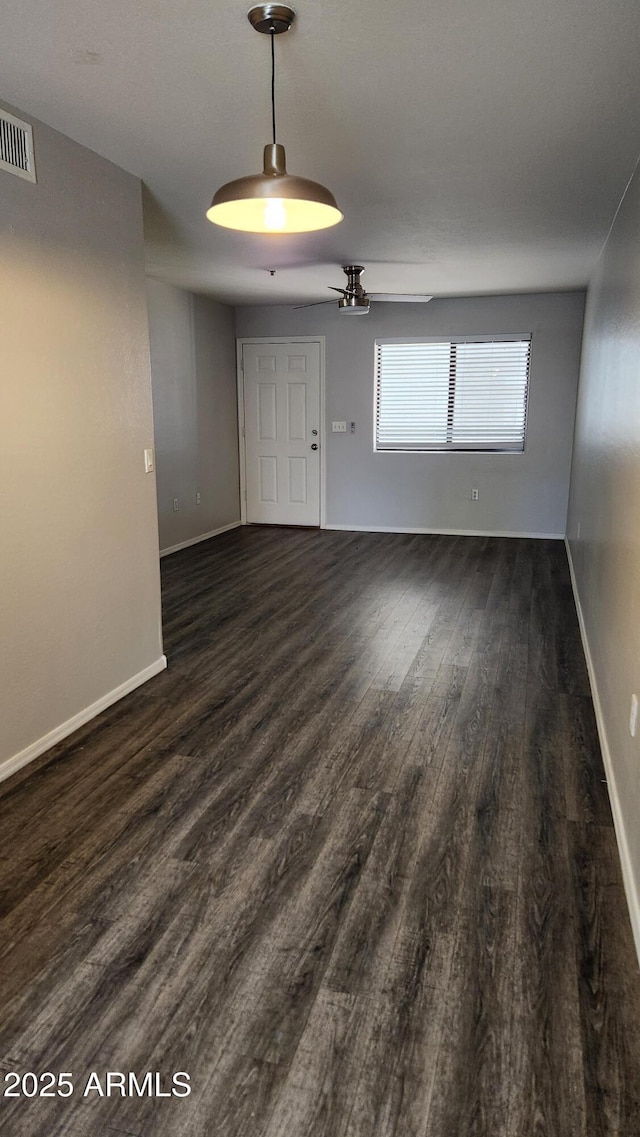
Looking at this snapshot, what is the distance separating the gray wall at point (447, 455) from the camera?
6910mm

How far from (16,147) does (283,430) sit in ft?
17.8

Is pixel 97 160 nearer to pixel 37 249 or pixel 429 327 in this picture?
pixel 37 249

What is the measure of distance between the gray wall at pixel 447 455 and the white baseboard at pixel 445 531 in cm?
3

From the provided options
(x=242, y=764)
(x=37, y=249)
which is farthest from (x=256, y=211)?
(x=242, y=764)

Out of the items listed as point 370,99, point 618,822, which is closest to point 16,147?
point 370,99

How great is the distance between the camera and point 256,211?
2086mm

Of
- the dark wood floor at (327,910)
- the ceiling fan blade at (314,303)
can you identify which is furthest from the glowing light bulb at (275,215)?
the ceiling fan blade at (314,303)

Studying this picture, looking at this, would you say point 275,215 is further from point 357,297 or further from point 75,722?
point 357,297

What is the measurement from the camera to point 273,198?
1868mm

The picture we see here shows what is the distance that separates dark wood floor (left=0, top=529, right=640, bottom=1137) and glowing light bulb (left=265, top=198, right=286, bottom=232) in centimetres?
194

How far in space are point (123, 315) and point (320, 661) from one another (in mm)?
2035

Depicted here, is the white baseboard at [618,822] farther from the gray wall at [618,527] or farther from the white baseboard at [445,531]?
the white baseboard at [445,531]

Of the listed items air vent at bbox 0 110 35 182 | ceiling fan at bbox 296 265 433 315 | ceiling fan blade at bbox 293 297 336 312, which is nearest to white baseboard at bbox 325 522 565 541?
ceiling fan blade at bbox 293 297 336 312

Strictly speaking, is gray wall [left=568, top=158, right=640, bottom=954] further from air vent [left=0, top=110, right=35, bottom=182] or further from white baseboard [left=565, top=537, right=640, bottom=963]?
air vent [left=0, top=110, right=35, bottom=182]
